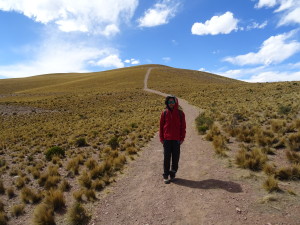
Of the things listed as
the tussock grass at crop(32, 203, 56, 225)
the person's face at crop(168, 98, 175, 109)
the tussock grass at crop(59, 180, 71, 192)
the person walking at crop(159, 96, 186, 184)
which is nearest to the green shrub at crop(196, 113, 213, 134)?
the person walking at crop(159, 96, 186, 184)

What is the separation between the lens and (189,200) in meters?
5.49

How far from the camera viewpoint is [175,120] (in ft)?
21.5

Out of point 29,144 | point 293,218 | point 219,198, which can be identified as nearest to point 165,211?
point 219,198

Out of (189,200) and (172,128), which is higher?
(172,128)

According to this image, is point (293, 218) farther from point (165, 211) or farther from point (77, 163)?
point (77, 163)

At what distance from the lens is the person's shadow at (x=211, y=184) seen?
5.86 meters

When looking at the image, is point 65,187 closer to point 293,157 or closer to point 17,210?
point 17,210

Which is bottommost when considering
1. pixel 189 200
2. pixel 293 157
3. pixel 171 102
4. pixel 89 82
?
pixel 189 200

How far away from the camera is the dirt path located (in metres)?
4.62

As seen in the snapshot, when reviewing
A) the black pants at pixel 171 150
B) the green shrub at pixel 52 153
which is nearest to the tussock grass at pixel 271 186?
the black pants at pixel 171 150

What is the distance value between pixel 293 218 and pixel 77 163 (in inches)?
323

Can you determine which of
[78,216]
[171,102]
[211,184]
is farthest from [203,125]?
[78,216]

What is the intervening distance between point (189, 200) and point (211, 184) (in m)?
1.15

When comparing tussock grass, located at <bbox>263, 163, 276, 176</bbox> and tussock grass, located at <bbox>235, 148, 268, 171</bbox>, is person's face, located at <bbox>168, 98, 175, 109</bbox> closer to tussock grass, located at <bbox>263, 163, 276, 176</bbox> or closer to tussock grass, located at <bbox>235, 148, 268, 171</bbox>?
tussock grass, located at <bbox>235, 148, 268, 171</bbox>
